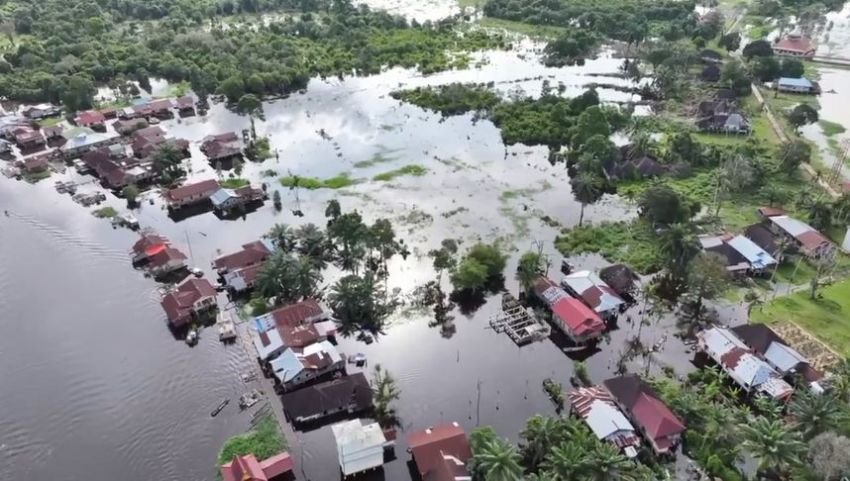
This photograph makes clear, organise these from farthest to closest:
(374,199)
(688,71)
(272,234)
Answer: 1. (688,71)
2. (374,199)
3. (272,234)

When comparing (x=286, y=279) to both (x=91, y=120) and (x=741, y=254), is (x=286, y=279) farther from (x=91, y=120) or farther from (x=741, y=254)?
(x=91, y=120)

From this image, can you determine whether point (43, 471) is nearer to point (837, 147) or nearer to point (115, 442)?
point (115, 442)

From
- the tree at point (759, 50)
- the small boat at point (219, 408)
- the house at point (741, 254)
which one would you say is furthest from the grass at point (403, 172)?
the tree at point (759, 50)

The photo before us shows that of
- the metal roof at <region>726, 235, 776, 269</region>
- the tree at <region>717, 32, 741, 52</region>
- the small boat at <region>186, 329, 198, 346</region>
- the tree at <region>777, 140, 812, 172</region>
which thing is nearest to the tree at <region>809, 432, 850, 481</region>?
the metal roof at <region>726, 235, 776, 269</region>

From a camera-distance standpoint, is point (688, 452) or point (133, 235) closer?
point (688, 452)

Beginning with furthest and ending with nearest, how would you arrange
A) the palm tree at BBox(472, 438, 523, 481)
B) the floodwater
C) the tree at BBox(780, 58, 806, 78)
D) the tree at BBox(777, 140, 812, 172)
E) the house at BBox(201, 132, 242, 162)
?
the tree at BBox(780, 58, 806, 78) < the house at BBox(201, 132, 242, 162) < the tree at BBox(777, 140, 812, 172) < the floodwater < the palm tree at BBox(472, 438, 523, 481)

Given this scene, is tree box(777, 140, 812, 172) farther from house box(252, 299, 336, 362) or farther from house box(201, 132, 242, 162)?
house box(201, 132, 242, 162)

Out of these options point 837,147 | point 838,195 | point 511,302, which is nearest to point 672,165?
point 838,195
